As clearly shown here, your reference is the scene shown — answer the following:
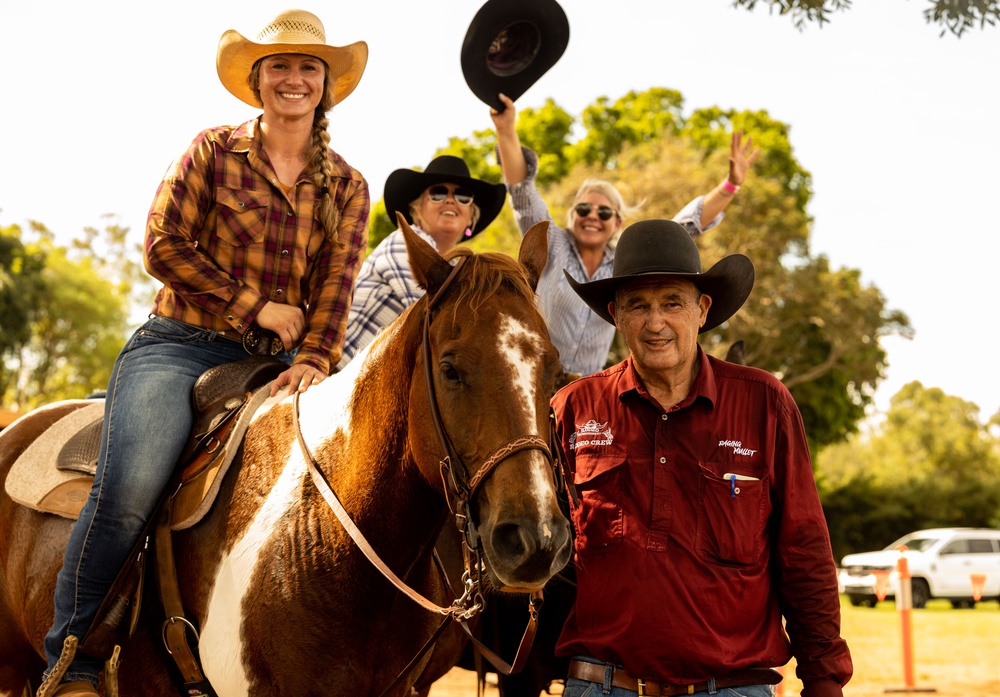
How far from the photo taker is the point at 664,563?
3232mm

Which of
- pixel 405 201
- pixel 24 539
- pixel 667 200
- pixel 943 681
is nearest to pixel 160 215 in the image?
pixel 24 539

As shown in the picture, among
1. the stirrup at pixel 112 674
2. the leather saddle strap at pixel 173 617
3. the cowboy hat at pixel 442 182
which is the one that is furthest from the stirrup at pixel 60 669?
the cowboy hat at pixel 442 182

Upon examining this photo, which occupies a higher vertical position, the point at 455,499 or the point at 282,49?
the point at 282,49

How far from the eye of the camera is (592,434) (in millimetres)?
3545

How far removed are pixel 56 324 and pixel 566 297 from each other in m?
46.5

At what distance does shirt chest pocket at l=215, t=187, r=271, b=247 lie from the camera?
4.02 metres

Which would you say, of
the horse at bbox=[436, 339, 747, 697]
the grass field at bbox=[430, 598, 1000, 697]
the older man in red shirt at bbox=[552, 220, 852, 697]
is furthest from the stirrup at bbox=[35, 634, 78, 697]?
the grass field at bbox=[430, 598, 1000, 697]

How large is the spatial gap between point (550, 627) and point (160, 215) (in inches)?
101

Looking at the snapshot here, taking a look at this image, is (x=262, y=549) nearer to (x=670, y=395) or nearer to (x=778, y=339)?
(x=670, y=395)

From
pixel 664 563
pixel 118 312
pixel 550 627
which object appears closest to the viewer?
pixel 664 563

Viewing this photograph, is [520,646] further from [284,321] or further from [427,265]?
[284,321]

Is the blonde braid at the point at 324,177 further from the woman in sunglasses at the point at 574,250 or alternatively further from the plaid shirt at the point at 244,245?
the woman in sunglasses at the point at 574,250

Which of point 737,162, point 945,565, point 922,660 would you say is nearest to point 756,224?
point 945,565

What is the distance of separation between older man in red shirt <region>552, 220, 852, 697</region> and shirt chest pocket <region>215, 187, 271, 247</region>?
59.9 inches
